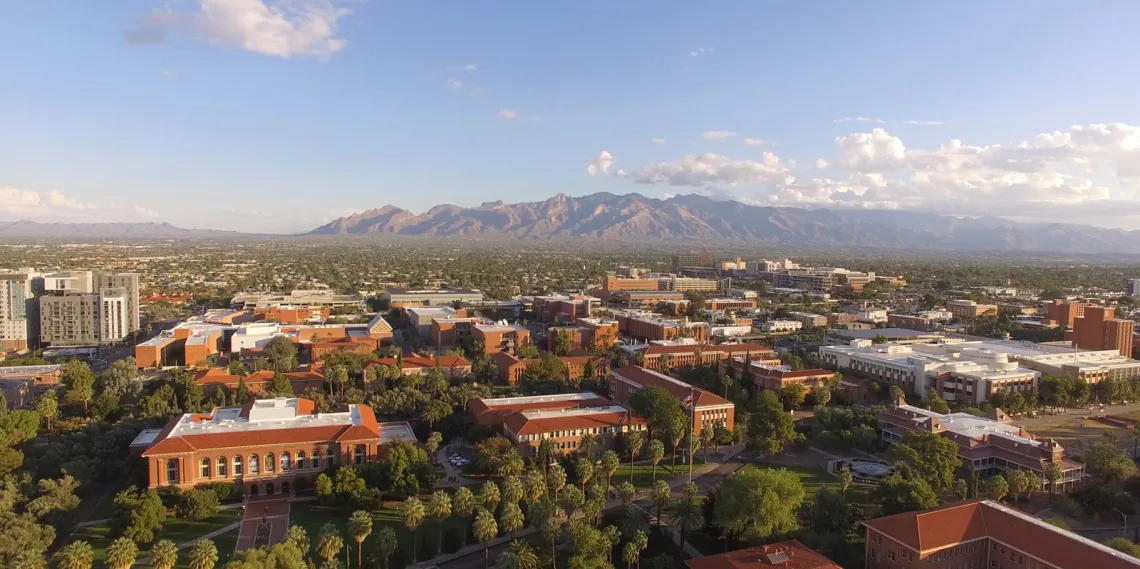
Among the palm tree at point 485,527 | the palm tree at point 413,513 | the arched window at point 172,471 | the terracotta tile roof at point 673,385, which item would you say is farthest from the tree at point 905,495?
the arched window at point 172,471

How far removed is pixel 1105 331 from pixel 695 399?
48.5 metres

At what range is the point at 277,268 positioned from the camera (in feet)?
559

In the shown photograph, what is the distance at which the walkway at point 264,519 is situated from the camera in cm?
2988

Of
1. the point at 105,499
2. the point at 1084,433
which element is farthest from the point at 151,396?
the point at 1084,433

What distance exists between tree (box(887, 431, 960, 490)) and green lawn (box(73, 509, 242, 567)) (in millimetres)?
29839

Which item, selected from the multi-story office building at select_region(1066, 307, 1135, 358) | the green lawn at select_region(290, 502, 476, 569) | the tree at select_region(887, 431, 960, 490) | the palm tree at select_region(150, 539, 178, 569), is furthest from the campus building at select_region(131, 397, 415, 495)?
the multi-story office building at select_region(1066, 307, 1135, 358)

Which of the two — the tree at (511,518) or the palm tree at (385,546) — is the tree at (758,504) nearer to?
the tree at (511,518)

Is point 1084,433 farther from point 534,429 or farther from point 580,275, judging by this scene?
A: point 580,275

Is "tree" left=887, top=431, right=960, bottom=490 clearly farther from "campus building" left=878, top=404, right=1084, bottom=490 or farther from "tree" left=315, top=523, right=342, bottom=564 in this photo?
"tree" left=315, top=523, right=342, bottom=564

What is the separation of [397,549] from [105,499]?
52.6 ft

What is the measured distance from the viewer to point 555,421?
4097cm

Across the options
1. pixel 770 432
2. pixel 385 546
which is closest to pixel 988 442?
pixel 770 432

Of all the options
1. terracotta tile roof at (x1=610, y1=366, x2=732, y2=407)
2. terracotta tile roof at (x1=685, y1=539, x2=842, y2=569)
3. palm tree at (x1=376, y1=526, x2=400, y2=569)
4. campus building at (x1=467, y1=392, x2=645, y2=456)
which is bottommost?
palm tree at (x1=376, y1=526, x2=400, y2=569)

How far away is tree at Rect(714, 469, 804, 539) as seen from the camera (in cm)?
2894
